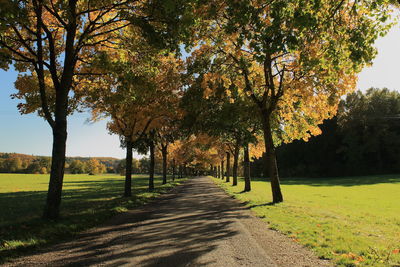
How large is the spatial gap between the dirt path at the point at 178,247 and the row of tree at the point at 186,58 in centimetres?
393

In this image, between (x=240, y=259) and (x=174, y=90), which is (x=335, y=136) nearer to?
(x=174, y=90)

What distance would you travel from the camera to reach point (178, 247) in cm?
663

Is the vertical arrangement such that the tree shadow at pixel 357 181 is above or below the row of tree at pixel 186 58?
below

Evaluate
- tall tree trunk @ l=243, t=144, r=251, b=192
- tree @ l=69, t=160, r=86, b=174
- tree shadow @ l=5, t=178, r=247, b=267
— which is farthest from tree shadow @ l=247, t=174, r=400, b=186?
tree @ l=69, t=160, r=86, b=174

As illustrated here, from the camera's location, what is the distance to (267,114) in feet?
54.1

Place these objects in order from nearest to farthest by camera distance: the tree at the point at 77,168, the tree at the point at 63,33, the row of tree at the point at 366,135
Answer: the tree at the point at 63,33 < the row of tree at the point at 366,135 < the tree at the point at 77,168

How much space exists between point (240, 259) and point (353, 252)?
2862 mm

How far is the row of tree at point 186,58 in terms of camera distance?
318 inches

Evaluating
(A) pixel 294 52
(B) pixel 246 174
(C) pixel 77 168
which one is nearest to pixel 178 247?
(A) pixel 294 52

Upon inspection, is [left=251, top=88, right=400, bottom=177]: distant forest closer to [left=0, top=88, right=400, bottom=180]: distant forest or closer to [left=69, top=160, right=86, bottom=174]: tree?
[left=0, top=88, right=400, bottom=180]: distant forest

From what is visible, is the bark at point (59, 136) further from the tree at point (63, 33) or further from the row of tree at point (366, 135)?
the row of tree at point (366, 135)

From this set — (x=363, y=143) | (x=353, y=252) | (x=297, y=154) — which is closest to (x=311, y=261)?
(x=353, y=252)

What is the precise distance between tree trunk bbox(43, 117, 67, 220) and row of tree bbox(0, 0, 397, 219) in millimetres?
37

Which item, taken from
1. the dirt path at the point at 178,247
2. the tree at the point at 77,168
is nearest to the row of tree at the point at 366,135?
the dirt path at the point at 178,247
